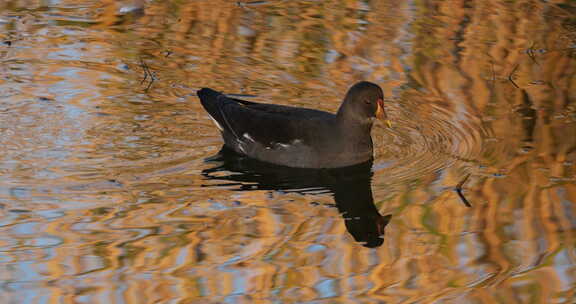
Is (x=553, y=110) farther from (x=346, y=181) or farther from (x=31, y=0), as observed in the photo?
(x=31, y=0)

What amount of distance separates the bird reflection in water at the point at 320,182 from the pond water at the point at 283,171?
0.02 m

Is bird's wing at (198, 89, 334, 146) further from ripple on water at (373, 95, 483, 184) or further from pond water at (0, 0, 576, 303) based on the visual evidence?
ripple on water at (373, 95, 483, 184)

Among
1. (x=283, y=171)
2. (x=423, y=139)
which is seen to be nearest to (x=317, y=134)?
(x=283, y=171)

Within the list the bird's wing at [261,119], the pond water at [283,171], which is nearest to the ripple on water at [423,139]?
the pond water at [283,171]

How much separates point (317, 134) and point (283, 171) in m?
0.39

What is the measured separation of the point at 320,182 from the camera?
7.79m

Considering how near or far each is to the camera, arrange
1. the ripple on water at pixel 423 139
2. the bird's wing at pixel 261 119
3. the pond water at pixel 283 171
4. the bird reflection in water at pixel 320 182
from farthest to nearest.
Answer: the bird's wing at pixel 261 119 < the ripple on water at pixel 423 139 < the bird reflection in water at pixel 320 182 < the pond water at pixel 283 171

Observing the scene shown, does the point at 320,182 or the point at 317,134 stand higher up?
the point at 317,134

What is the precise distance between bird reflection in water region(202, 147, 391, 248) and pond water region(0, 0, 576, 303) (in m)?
0.02

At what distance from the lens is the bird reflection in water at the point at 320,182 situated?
22.9 ft

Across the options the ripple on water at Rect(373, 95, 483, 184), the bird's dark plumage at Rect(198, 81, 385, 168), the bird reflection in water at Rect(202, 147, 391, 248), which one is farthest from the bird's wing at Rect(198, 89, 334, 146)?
the ripple on water at Rect(373, 95, 483, 184)

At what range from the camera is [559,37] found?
11039mm

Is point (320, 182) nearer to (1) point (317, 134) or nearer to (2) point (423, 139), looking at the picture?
(1) point (317, 134)

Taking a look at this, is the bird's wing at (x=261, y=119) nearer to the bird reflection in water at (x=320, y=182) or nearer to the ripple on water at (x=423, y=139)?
the bird reflection in water at (x=320, y=182)
